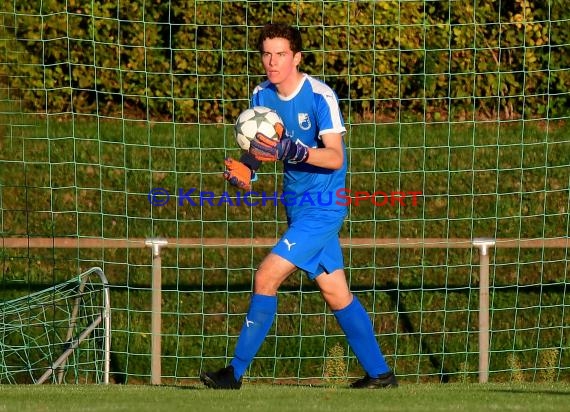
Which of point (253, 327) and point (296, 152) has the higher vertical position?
point (296, 152)

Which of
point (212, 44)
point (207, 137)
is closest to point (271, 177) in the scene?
point (207, 137)

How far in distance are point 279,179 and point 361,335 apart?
3947mm

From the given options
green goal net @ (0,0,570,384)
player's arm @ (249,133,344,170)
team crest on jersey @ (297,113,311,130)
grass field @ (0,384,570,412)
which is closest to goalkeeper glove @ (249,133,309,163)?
player's arm @ (249,133,344,170)

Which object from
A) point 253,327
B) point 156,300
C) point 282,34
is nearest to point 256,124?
point 282,34

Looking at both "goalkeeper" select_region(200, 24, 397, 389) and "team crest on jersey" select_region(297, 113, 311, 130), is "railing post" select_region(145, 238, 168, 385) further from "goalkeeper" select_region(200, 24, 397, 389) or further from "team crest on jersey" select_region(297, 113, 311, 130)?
"team crest on jersey" select_region(297, 113, 311, 130)

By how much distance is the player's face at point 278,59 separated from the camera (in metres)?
6.58

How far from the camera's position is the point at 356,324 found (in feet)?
22.6

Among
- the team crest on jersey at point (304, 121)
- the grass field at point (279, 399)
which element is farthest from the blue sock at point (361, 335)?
the team crest on jersey at point (304, 121)

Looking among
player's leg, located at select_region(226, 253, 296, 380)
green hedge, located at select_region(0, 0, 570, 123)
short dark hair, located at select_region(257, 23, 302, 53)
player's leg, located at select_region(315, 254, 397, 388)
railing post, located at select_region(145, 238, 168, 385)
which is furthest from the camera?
green hedge, located at select_region(0, 0, 570, 123)

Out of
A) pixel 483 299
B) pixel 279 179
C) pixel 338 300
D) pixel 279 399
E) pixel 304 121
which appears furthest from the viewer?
pixel 279 179

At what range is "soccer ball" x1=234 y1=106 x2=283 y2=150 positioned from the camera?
251 inches

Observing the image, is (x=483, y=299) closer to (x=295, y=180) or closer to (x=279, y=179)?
(x=295, y=180)

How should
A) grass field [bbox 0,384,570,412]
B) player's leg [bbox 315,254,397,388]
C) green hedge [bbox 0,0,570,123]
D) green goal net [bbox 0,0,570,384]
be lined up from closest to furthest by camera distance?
grass field [bbox 0,384,570,412] < player's leg [bbox 315,254,397,388] < green goal net [bbox 0,0,570,384] < green hedge [bbox 0,0,570,123]

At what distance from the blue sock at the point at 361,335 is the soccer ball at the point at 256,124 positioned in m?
1.04
